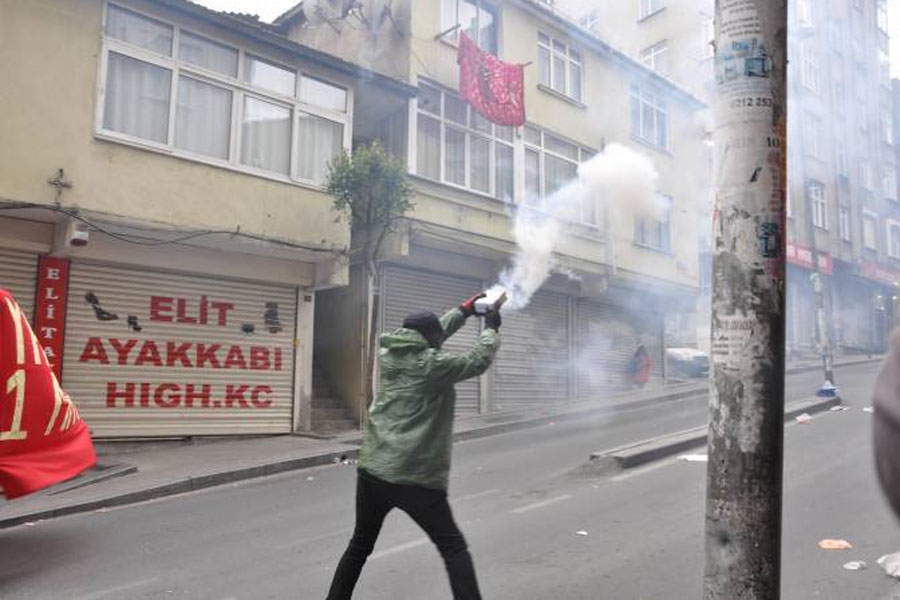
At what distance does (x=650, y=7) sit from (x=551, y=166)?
4.32 m

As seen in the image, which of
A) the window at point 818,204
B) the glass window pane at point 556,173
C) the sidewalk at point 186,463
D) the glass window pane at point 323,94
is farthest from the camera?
the window at point 818,204

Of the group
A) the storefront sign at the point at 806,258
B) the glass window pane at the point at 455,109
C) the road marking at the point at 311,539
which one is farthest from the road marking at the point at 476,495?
the storefront sign at the point at 806,258

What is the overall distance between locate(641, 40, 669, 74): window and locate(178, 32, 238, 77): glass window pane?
26.3ft

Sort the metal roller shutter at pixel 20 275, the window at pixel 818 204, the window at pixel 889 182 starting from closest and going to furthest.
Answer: the metal roller shutter at pixel 20 275
the window at pixel 818 204
the window at pixel 889 182

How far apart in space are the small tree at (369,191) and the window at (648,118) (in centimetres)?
891

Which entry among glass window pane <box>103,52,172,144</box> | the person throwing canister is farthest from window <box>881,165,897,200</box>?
the person throwing canister

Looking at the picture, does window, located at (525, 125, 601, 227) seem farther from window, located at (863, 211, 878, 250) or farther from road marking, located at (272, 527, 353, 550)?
window, located at (863, 211, 878, 250)

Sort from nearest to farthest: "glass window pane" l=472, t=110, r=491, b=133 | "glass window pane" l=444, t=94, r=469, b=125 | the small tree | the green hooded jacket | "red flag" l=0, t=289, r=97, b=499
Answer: the green hooded jacket < "red flag" l=0, t=289, r=97, b=499 < the small tree < "glass window pane" l=444, t=94, r=469, b=125 < "glass window pane" l=472, t=110, r=491, b=133

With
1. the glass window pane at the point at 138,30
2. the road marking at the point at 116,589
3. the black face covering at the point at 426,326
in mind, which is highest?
the glass window pane at the point at 138,30

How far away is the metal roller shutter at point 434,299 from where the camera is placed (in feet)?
46.3

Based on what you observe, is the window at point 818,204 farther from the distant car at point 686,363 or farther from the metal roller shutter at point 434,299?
the metal roller shutter at point 434,299

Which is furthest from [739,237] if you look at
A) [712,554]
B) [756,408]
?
[712,554]

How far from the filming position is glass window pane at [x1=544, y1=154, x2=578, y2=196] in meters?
16.6

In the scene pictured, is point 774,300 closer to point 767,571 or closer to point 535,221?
point 767,571
